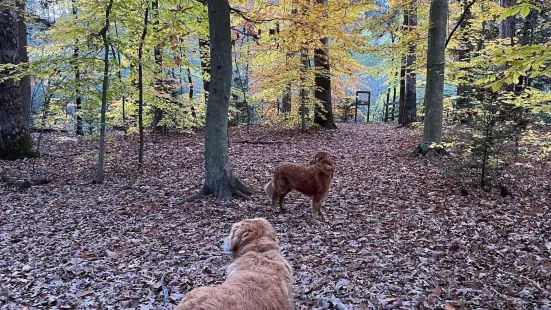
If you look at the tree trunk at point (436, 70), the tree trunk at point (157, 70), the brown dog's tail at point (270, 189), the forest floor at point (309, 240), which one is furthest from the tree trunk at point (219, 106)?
the tree trunk at point (436, 70)

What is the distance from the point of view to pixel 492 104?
689 cm

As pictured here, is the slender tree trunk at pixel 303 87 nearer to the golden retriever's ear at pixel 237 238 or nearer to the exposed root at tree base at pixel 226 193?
the exposed root at tree base at pixel 226 193

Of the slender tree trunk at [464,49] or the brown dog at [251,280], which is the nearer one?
the brown dog at [251,280]

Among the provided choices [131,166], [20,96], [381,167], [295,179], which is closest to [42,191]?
[131,166]

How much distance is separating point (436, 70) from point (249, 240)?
8668mm

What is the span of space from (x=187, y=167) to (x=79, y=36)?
4.23 m

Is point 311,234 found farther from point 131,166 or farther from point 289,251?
point 131,166

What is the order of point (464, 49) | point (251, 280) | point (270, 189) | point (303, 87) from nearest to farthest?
point (251, 280)
point (270, 189)
point (303, 87)
point (464, 49)

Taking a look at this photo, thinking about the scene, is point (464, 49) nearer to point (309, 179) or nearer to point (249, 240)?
point (309, 179)

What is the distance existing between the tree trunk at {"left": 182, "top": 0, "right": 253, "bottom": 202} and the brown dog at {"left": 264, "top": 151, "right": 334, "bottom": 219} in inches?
45.2

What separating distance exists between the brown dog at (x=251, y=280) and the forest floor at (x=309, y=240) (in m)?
1.19

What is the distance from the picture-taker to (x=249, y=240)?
10.0ft

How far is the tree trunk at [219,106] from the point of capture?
6.93 m

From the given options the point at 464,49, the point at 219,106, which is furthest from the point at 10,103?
the point at 464,49
